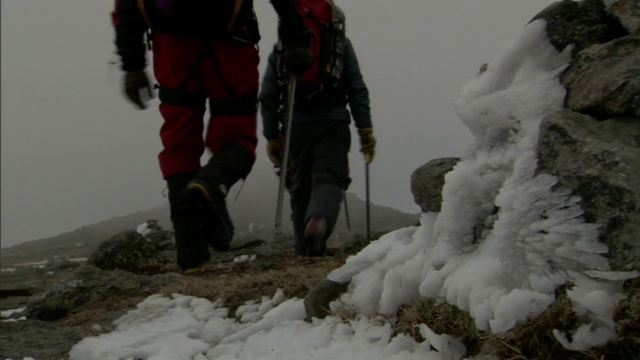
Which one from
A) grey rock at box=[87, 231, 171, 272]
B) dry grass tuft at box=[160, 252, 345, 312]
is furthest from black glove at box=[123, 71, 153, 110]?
grey rock at box=[87, 231, 171, 272]

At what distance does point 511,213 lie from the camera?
212 cm

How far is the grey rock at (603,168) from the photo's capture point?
6.10ft

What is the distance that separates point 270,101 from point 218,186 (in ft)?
9.22

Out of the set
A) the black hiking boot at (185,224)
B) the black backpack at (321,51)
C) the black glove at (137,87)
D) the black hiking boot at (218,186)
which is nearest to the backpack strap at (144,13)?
the black glove at (137,87)

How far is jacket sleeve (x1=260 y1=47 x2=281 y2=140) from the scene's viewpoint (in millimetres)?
7102

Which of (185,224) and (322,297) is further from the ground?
(185,224)

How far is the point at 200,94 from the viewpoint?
5137mm

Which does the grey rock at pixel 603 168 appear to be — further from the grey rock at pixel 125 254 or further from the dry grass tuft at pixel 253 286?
the grey rock at pixel 125 254

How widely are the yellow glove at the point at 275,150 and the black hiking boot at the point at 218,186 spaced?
2.23 meters

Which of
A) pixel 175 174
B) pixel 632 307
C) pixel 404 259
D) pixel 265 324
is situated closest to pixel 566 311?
pixel 632 307

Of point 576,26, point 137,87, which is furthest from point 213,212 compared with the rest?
point 576,26

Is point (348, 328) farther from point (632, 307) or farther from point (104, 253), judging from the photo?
point (104, 253)

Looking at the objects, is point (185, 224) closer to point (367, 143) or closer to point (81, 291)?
point (81, 291)

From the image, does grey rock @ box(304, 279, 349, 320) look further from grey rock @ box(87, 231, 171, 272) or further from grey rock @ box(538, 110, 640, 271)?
grey rock @ box(87, 231, 171, 272)
